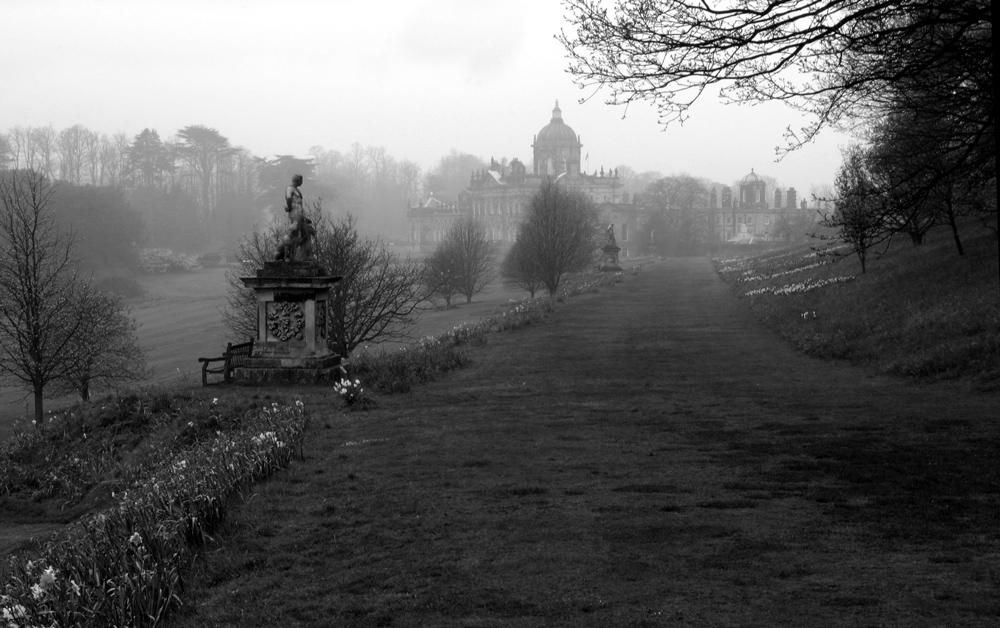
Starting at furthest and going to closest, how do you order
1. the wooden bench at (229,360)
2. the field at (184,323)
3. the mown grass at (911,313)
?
the field at (184,323)
the wooden bench at (229,360)
the mown grass at (911,313)

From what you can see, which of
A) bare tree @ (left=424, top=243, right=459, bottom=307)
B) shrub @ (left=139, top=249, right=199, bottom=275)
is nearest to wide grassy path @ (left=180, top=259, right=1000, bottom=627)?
bare tree @ (left=424, top=243, right=459, bottom=307)

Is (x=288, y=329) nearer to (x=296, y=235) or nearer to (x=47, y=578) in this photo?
(x=296, y=235)

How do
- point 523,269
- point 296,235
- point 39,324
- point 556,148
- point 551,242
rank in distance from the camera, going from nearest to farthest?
point 296,235
point 39,324
point 551,242
point 523,269
point 556,148

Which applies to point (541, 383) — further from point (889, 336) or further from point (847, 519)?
point (847, 519)

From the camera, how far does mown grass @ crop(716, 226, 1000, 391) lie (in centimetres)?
1339

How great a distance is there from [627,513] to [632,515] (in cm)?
7

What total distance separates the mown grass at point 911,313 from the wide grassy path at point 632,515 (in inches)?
46.8

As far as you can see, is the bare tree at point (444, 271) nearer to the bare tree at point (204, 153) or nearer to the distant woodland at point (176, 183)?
the distant woodland at point (176, 183)

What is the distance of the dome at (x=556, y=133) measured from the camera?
13412cm

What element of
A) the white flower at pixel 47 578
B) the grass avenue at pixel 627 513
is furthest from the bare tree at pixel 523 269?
the white flower at pixel 47 578

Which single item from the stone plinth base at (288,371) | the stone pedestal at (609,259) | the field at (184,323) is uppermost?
the stone pedestal at (609,259)

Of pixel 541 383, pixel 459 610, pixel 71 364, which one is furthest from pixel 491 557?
pixel 71 364

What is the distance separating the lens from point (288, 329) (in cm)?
1522

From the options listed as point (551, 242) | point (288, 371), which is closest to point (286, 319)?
point (288, 371)
